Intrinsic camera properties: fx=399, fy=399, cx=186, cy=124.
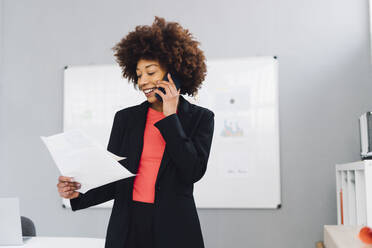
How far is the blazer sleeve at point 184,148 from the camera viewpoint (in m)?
1.16

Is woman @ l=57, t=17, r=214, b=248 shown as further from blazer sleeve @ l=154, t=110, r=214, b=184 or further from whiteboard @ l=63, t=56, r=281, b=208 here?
whiteboard @ l=63, t=56, r=281, b=208

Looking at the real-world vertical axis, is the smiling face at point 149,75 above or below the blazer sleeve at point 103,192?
above

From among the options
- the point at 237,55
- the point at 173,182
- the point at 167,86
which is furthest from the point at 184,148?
the point at 237,55

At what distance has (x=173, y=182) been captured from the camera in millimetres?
1203

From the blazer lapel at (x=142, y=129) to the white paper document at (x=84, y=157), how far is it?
6 cm

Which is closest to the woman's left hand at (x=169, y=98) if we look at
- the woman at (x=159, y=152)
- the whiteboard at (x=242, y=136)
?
the woman at (x=159, y=152)

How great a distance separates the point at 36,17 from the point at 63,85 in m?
Result: 0.64

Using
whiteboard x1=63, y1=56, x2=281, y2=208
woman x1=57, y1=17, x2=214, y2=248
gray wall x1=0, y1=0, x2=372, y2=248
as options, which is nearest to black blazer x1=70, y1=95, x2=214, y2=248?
woman x1=57, y1=17, x2=214, y2=248

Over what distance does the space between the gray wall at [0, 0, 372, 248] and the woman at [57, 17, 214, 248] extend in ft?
5.33

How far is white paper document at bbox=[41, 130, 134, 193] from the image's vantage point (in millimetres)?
1146

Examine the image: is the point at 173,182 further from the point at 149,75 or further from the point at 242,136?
the point at 242,136

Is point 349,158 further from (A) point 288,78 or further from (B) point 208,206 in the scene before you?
(B) point 208,206

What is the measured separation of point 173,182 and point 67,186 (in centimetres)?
34

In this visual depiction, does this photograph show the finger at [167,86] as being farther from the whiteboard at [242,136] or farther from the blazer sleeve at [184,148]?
the whiteboard at [242,136]
